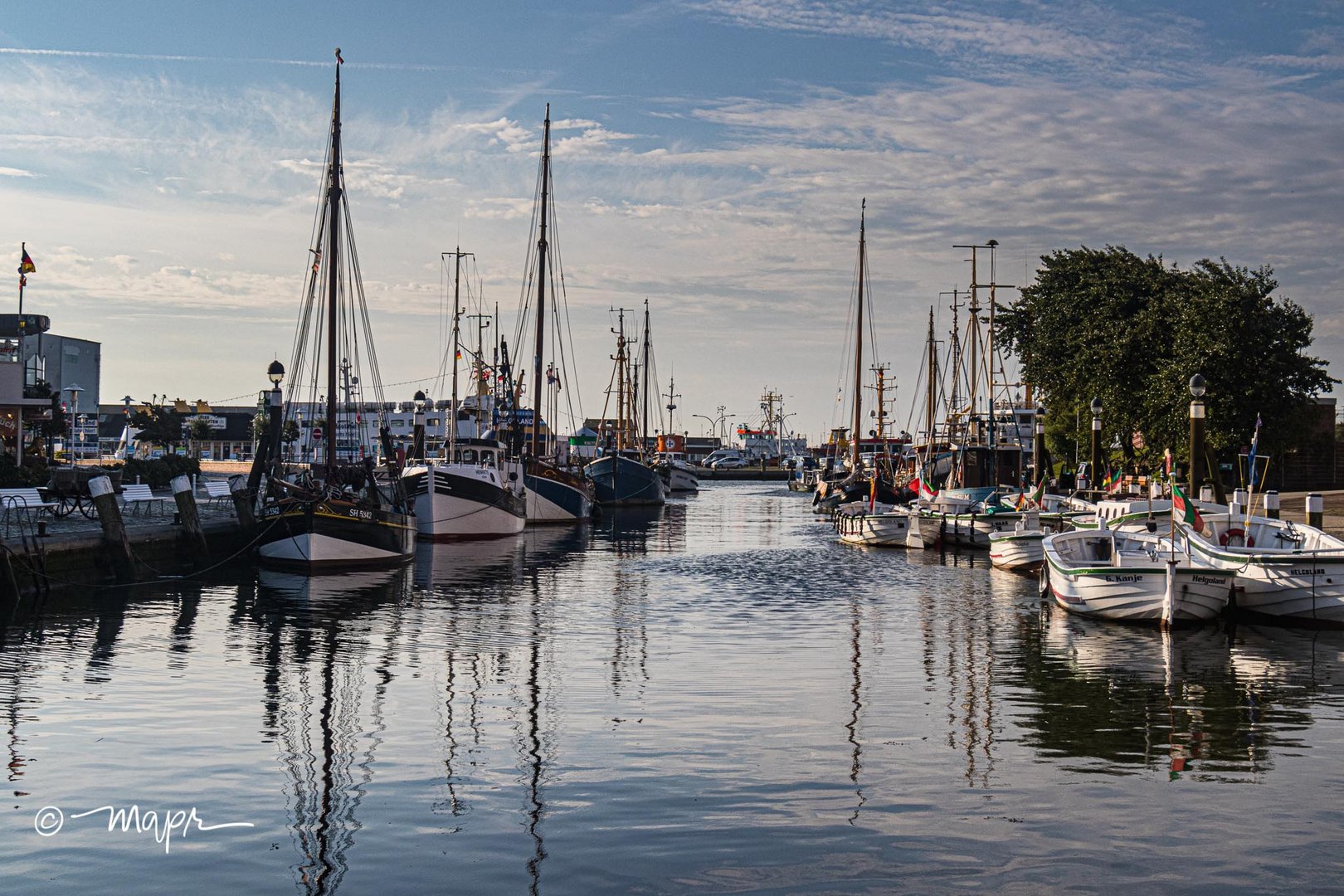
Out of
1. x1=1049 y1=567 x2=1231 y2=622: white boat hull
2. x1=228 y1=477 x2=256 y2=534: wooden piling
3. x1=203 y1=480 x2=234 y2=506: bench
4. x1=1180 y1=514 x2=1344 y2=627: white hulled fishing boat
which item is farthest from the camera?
x1=203 y1=480 x2=234 y2=506: bench

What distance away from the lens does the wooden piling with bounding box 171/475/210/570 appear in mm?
35750

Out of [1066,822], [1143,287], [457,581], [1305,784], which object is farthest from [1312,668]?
[1143,287]

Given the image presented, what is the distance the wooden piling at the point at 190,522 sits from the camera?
35.8 m

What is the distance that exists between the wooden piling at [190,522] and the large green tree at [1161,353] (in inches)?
1519

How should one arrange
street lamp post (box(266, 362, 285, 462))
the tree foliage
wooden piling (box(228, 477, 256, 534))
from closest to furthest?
street lamp post (box(266, 362, 285, 462)) < wooden piling (box(228, 477, 256, 534)) < the tree foliage

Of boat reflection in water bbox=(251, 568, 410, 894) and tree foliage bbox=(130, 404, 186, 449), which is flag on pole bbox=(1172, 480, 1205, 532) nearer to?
boat reflection in water bbox=(251, 568, 410, 894)

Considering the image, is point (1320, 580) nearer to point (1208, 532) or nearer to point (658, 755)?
point (1208, 532)

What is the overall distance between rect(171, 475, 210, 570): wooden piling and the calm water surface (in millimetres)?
7218

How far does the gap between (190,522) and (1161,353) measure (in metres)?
43.3

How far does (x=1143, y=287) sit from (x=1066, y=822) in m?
59.1

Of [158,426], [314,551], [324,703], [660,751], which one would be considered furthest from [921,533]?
[158,426]

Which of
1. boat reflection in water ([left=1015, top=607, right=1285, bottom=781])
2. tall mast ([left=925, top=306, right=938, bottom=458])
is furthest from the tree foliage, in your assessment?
boat reflection in water ([left=1015, top=607, right=1285, bottom=781])

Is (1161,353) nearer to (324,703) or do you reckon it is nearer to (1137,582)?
(1137,582)

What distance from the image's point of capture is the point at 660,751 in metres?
14.8
